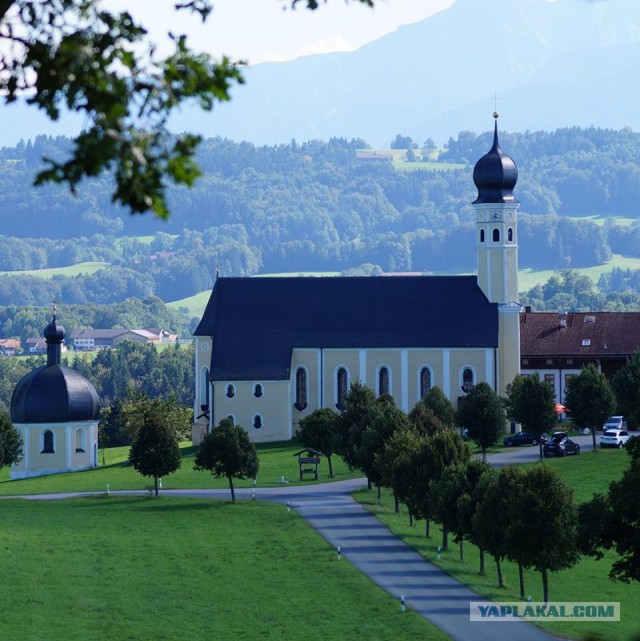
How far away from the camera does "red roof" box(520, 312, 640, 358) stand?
87.7 metres

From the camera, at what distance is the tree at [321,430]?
2611 inches

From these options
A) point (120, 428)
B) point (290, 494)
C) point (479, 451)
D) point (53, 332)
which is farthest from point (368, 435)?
point (120, 428)

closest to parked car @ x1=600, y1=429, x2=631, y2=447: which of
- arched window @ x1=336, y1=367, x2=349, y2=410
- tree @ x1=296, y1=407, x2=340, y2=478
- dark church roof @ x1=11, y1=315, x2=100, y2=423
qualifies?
tree @ x1=296, y1=407, x2=340, y2=478

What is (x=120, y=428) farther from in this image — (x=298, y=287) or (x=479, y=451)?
(x=479, y=451)

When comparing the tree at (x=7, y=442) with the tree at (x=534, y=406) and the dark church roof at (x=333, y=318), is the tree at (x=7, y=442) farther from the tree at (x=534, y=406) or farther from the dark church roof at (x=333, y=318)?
the tree at (x=534, y=406)

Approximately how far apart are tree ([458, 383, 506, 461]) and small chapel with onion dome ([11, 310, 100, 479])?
20.6m

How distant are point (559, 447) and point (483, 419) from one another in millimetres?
3283

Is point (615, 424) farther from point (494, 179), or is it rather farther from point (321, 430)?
point (494, 179)

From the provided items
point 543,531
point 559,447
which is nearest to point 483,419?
point 559,447

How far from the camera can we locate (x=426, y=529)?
168ft

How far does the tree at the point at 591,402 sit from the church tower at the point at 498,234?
1606 centimetres

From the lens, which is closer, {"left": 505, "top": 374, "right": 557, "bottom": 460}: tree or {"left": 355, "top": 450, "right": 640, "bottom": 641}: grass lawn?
{"left": 355, "top": 450, "right": 640, "bottom": 641}: grass lawn

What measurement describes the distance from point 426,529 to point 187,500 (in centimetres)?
1216

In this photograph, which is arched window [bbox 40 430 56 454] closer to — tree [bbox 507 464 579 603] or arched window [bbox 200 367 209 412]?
arched window [bbox 200 367 209 412]
